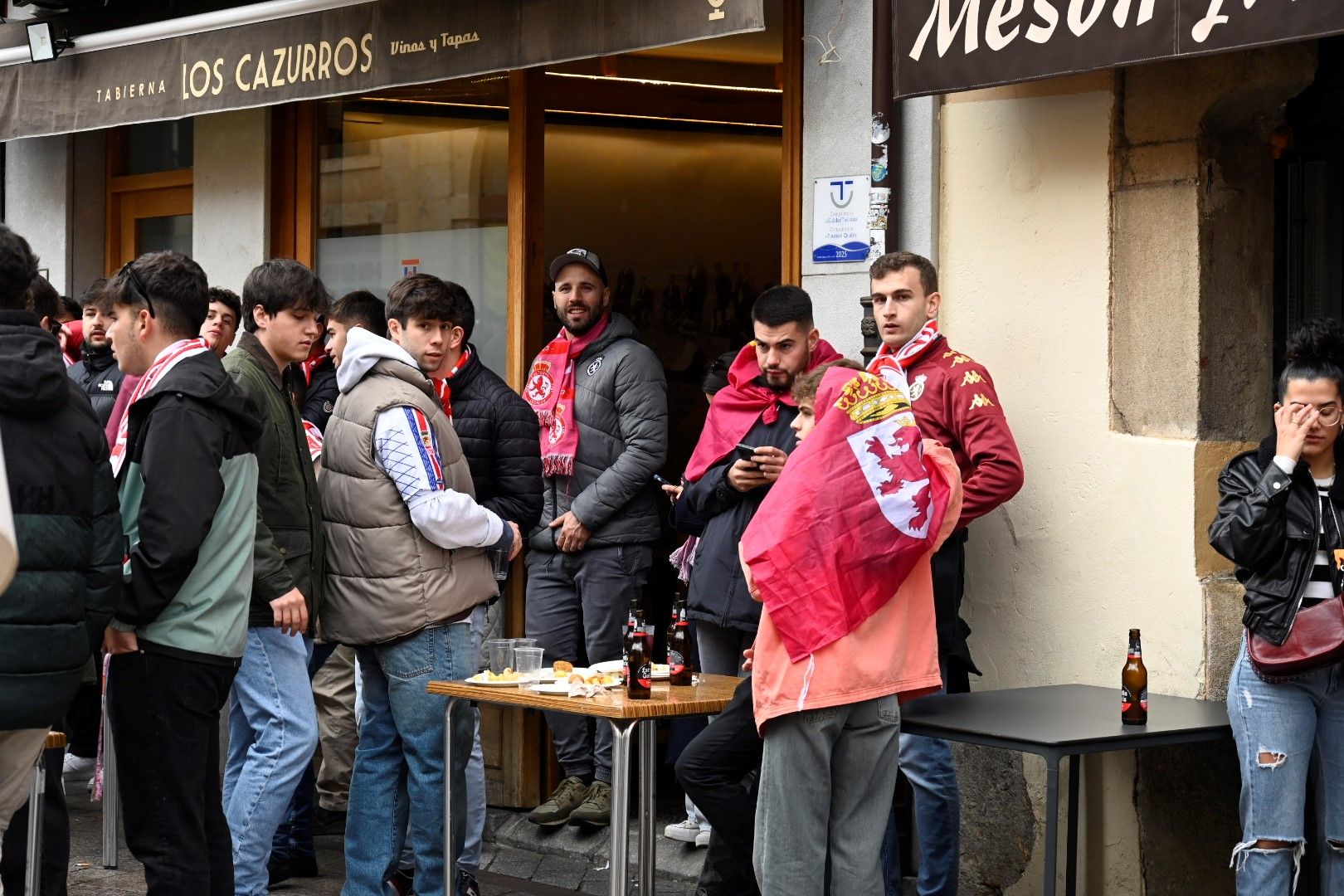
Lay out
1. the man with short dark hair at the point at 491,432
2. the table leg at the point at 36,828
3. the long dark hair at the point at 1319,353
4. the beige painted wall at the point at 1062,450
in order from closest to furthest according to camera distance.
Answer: the long dark hair at the point at 1319,353
the table leg at the point at 36,828
the beige painted wall at the point at 1062,450
the man with short dark hair at the point at 491,432

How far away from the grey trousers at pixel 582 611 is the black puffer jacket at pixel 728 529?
3.58 ft

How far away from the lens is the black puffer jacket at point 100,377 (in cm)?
766

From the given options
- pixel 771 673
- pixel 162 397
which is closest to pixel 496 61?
pixel 162 397

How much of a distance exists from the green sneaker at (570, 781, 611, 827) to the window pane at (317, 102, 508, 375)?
2.05 meters

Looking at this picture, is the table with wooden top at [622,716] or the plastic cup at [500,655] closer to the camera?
the table with wooden top at [622,716]

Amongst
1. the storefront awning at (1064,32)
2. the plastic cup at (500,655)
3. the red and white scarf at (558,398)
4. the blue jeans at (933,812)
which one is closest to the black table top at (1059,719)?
the blue jeans at (933,812)

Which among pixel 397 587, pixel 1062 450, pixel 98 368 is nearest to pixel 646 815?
pixel 397 587

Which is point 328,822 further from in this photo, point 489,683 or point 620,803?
point 620,803

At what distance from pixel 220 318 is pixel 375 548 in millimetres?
2483

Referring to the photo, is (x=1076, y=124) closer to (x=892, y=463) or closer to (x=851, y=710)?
(x=892, y=463)

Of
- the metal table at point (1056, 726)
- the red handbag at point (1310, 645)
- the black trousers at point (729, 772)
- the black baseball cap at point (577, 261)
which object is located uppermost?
the black baseball cap at point (577, 261)

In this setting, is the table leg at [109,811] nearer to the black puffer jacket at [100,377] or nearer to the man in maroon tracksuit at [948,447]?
the black puffer jacket at [100,377]

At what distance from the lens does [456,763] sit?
5547 millimetres

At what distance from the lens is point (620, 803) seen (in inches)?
200
